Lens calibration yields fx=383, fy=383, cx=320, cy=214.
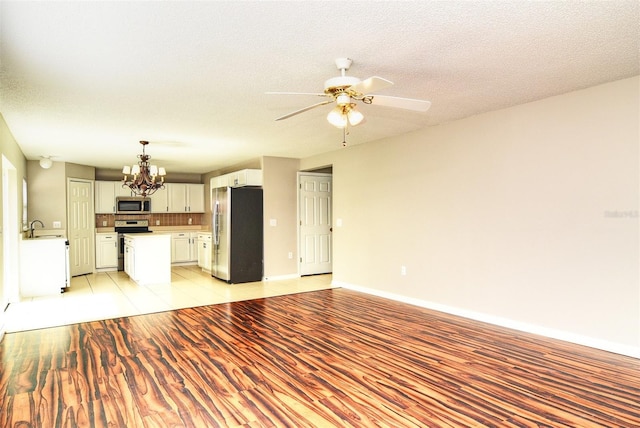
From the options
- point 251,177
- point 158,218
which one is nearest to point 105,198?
point 158,218

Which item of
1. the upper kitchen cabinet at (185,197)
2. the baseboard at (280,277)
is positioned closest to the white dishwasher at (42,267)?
the baseboard at (280,277)

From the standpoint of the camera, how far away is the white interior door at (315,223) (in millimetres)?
7555

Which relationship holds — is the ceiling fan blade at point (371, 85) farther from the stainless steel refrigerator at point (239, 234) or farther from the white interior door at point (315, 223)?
the white interior door at point (315, 223)

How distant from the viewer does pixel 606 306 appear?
3.36 metres

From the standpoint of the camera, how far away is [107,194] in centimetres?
871

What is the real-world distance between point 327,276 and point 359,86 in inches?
215

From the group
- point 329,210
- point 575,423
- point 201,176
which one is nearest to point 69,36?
point 575,423

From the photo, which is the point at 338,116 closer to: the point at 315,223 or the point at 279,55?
the point at 279,55

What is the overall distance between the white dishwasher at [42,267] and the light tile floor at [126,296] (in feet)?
0.73

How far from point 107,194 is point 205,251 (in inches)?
109

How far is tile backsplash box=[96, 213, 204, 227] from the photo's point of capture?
8.91 meters

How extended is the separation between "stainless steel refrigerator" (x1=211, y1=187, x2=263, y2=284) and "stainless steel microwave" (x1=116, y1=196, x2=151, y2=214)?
9.57ft

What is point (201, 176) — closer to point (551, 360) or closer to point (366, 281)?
point (366, 281)

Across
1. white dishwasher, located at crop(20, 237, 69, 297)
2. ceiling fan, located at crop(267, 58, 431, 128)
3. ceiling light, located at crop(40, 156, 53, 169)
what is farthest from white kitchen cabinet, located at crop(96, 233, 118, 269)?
ceiling fan, located at crop(267, 58, 431, 128)
